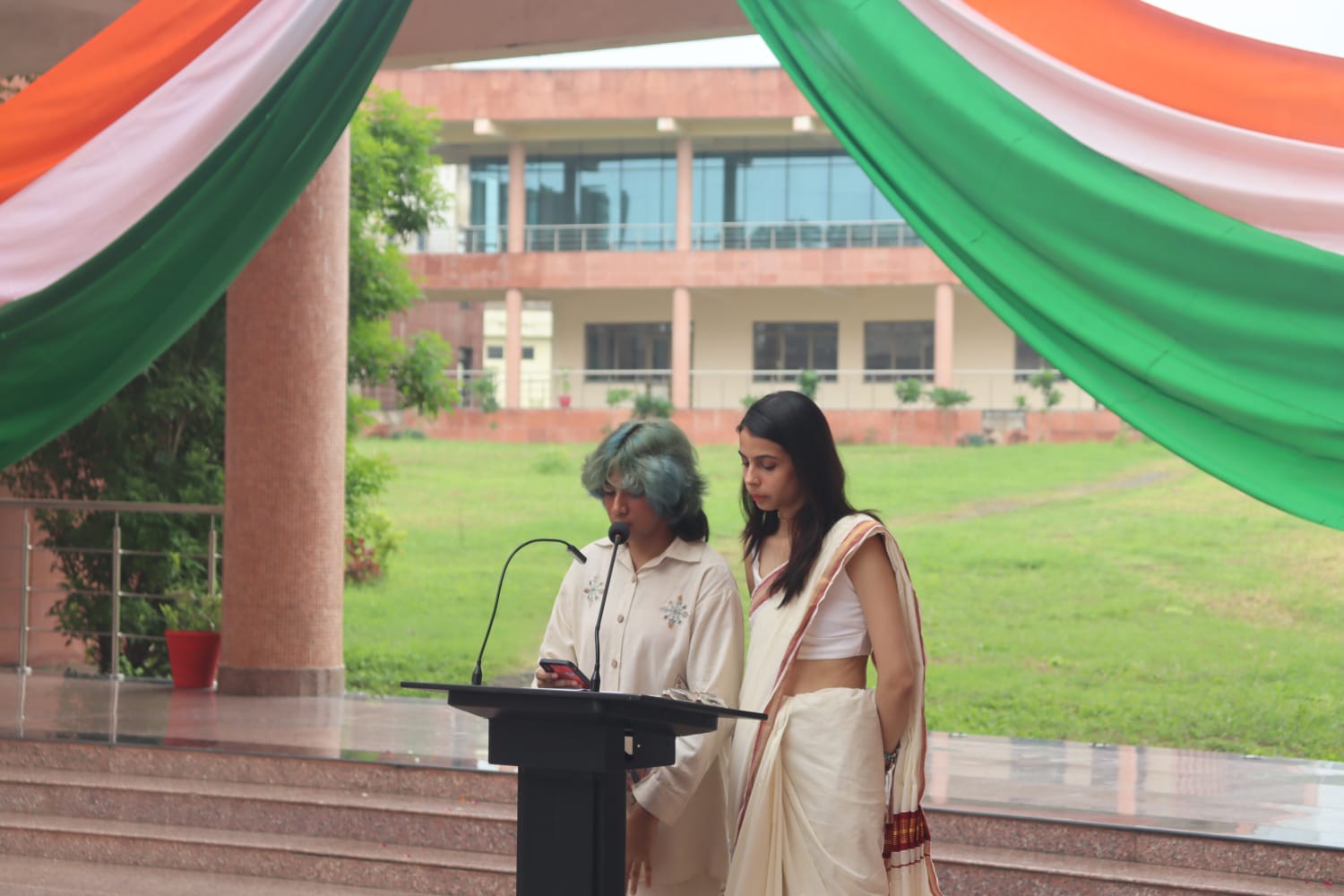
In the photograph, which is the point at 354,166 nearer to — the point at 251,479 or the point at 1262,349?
the point at 251,479

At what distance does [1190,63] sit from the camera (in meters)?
3.57

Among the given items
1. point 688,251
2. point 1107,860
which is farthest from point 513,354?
point 1107,860

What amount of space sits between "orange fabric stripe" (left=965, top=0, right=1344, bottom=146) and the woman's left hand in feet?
6.83

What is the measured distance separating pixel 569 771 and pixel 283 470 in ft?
18.0

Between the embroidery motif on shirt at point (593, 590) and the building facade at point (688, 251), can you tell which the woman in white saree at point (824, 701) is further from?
the building facade at point (688, 251)

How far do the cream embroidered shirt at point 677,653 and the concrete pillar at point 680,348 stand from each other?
736 inches

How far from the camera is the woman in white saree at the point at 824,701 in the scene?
280 centimetres

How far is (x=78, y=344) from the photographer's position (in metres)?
4.55

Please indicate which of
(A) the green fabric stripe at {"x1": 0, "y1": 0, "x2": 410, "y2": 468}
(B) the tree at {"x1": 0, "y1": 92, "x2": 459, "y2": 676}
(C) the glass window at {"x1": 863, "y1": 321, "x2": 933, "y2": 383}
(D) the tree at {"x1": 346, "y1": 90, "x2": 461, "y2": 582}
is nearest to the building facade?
(C) the glass window at {"x1": 863, "y1": 321, "x2": 933, "y2": 383}

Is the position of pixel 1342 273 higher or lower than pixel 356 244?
lower

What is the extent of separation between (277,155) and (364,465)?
6.09 metres

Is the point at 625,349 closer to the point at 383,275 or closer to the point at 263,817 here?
the point at 383,275

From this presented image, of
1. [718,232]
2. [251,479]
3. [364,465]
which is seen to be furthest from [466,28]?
[718,232]

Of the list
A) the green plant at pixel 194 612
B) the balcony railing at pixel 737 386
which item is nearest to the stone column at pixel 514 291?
the balcony railing at pixel 737 386
